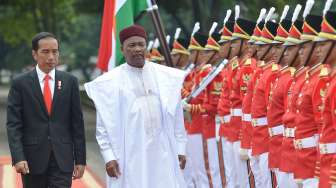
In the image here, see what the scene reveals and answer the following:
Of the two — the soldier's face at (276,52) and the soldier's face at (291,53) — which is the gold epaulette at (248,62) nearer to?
the soldier's face at (276,52)

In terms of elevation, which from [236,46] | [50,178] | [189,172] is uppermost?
[236,46]

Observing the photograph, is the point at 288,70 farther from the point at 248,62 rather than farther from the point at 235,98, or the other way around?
the point at 235,98

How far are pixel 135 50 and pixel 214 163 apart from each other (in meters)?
4.00

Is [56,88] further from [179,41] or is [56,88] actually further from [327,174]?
[179,41]

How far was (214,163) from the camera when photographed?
11359 millimetres

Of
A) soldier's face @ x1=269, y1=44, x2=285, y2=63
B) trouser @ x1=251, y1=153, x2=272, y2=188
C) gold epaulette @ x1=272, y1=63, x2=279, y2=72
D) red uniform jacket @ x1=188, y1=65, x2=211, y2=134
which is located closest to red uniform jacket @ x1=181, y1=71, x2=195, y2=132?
red uniform jacket @ x1=188, y1=65, x2=211, y2=134

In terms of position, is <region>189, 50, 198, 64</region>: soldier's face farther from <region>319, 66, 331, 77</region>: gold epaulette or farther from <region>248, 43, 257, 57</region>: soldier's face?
<region>319, 66, 331, 77</region>: gold epaulette

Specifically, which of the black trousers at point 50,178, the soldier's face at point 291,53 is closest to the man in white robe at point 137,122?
the black trousers at point 50,178

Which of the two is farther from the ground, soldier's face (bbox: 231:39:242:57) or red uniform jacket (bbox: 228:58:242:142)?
soldier's face (bbox: 231:39:242:57)

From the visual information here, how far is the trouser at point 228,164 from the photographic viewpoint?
10603 mm

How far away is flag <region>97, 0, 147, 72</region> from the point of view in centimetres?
1232

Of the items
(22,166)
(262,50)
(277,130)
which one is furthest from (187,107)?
(22,166)

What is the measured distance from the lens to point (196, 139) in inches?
466

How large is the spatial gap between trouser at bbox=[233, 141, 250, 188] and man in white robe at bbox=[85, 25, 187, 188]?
7.75 ft
